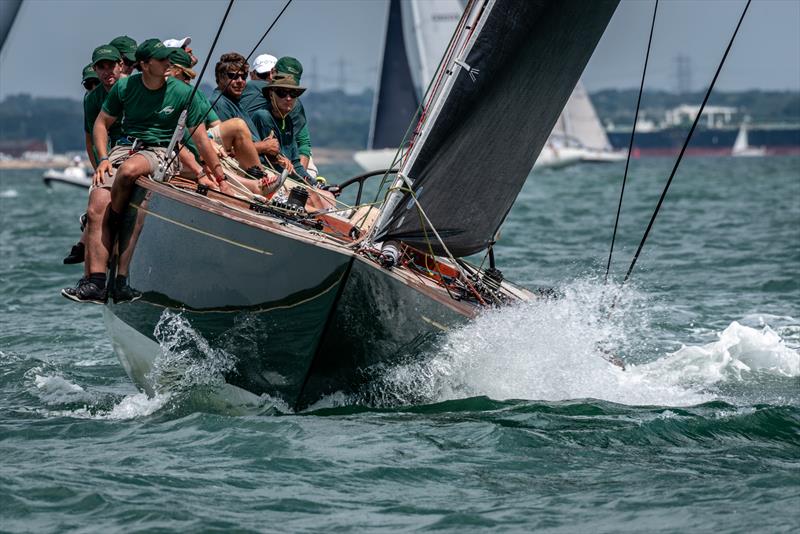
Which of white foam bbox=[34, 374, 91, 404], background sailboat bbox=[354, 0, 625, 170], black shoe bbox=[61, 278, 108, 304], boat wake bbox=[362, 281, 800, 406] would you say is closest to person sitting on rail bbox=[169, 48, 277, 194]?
black shoe bbox=[61, 278, 108, 304]

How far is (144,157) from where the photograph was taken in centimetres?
806

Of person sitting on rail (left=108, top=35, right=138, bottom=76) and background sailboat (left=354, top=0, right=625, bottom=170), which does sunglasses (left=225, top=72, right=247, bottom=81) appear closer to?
person sitting on rail (left=108, top=35, right=138, bottom=76)

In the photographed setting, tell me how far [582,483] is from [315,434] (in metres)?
1.42

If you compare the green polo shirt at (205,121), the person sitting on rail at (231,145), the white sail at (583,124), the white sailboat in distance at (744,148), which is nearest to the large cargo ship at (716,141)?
the white sailboat in distance at (744,148)

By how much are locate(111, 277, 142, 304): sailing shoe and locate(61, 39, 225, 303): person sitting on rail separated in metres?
0.02

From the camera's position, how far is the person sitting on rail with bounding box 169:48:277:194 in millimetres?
8445

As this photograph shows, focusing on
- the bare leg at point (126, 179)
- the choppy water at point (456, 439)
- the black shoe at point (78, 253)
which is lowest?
the choppy water at point (456, 439)

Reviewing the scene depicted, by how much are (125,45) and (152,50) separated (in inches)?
54.2

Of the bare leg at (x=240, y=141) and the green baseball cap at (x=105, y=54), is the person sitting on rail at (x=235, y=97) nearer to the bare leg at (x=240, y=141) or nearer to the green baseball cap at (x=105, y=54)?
the bare leg at (x=240, y=141)

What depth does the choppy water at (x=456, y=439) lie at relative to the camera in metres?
5.71

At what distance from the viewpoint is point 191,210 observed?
7500 millimetres

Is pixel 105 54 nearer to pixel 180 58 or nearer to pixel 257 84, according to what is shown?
pixel 180 58

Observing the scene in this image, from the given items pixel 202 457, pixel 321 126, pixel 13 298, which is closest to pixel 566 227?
pixel 13 298

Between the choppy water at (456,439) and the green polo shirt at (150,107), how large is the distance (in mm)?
1240
